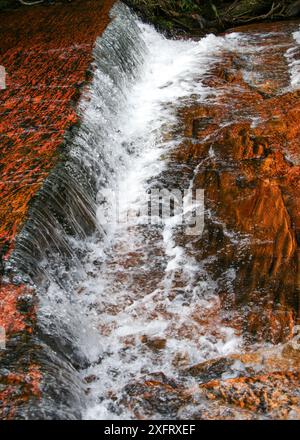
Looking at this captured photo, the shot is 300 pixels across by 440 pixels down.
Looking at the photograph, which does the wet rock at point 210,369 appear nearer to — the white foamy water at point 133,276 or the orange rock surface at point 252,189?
the white foamy water at point 133,276

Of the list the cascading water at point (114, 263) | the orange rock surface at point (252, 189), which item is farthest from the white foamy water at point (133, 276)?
the orange rock surface at point (252, 189)

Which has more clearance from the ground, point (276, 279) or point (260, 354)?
point (276, 279)

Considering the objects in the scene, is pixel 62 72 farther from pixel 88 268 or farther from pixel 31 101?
pixel 88 268

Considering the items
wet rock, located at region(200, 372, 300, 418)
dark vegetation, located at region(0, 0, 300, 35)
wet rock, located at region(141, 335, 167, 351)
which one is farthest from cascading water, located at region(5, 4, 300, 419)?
dark vegetation, located at region(0, 0, 300, 35)

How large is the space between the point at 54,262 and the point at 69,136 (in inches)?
58.5

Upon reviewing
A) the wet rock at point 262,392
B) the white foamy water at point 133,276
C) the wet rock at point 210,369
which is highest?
the white foamy water at point 133,276

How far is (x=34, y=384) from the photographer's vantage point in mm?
2705

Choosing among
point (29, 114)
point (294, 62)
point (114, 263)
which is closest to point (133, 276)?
point (114, 263)

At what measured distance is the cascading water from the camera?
3305mm

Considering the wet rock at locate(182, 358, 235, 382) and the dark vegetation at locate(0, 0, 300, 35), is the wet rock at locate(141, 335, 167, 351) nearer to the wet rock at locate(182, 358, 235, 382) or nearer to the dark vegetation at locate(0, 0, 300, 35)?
the wet rock at locate(182, 358, 235, 382)

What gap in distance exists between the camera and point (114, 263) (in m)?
4.16

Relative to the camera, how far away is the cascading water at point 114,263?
330 cm

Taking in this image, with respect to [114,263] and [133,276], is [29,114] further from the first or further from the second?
[133,276]

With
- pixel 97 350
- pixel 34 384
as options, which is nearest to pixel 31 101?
pixel 97 350
